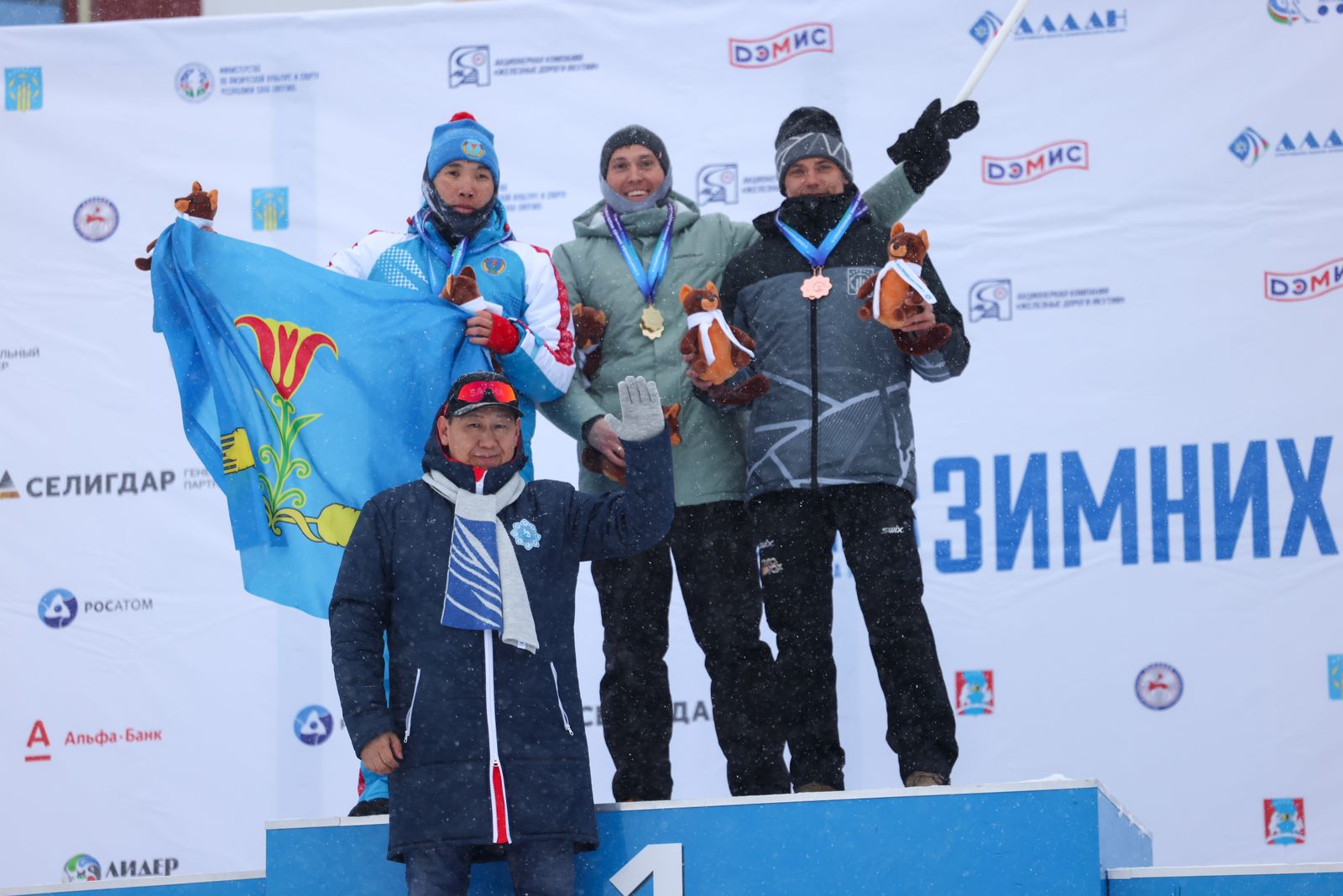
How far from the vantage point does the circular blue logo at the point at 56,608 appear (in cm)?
546

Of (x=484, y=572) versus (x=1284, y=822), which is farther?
(x=1284, y=822)

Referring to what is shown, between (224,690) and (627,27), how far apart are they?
2357mm

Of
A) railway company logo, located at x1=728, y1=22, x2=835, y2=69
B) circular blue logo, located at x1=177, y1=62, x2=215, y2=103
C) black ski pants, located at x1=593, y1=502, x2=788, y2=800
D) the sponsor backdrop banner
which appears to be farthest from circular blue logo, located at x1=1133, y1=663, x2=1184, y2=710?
circular blue logo, located at x1=177, y1=62, x2=215, y2=103

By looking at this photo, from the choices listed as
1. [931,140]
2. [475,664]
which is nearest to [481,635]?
[475,664]

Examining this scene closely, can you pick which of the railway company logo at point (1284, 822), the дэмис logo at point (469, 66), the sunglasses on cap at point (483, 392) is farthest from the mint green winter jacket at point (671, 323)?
the railway company logo at point (1284, 822)

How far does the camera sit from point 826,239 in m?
3.80

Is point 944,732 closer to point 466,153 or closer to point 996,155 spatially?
point 466,153

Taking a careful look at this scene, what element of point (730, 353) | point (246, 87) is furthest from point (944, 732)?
point (246, 87)

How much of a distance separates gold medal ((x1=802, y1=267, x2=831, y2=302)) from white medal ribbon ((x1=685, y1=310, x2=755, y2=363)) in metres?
0.18

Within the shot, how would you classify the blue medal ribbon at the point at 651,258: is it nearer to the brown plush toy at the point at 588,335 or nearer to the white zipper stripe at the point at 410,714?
the brown plush toy at the point at 588,335

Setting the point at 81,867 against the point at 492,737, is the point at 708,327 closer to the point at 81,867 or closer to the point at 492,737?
the point at 492,737

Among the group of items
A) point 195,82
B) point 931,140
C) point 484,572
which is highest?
point 195,82

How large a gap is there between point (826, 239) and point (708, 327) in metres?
0.35

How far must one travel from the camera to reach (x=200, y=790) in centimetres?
533
